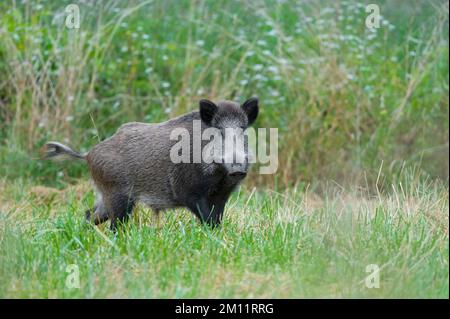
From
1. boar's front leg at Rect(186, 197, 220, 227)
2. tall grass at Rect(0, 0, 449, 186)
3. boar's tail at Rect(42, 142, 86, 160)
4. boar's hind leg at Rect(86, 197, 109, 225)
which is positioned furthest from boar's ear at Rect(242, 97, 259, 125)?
tall grass at Rect(0, 0, 449, 186)

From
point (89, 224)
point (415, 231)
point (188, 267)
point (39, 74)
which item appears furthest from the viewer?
point (39, 74)

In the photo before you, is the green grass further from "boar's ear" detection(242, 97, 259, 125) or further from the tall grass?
the tall grass

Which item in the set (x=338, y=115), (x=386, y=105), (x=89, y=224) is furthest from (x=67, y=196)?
(x=386, y=105)

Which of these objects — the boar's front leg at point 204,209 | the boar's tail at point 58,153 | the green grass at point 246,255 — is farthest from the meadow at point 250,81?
the green grass at point 246,255

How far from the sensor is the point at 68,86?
9555mm

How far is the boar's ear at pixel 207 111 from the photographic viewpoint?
18.8 ft

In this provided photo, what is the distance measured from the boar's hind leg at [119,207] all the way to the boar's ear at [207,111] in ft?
2.85

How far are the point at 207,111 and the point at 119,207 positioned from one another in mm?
1008

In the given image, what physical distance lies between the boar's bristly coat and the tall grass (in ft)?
9.74

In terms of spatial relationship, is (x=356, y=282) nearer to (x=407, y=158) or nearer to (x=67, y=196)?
(x=67, y=196)

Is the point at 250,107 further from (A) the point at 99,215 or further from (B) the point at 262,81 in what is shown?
(B) the point at 262,81

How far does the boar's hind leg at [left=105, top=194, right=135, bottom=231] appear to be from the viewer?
19.9 ft

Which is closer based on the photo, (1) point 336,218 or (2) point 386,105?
(1) point 336,218

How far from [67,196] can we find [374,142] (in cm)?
366
